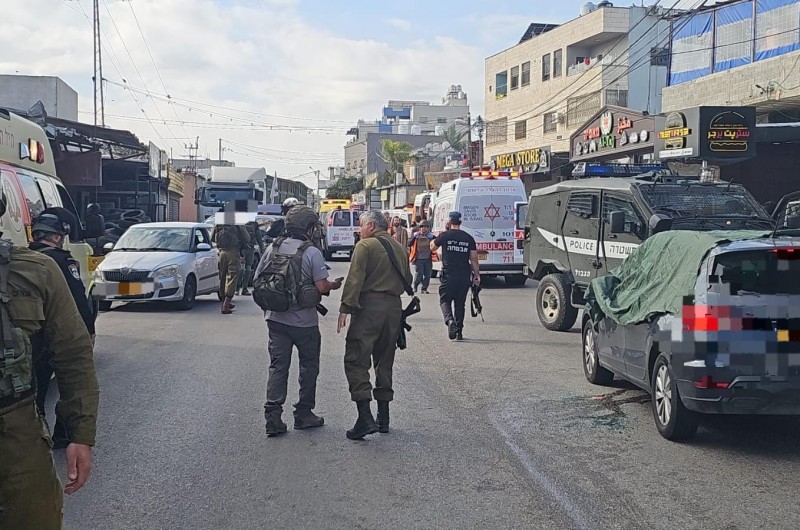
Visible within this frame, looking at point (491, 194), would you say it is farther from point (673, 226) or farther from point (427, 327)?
point (673, 226)

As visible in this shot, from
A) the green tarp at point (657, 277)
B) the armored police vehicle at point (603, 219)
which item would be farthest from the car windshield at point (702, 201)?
the green tarp at point (657, 277)

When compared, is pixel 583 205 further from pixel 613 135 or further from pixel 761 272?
pixel 613 135

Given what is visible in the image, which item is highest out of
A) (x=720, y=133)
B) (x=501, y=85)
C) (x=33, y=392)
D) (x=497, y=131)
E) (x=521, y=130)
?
(x=501, y=85)

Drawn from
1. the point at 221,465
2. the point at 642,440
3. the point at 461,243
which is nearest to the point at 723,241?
the point at 642,440

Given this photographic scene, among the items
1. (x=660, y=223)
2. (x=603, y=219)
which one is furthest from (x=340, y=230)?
(x=660, y=223)

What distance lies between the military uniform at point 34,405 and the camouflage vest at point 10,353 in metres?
0.02

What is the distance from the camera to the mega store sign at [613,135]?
24438 millimetres

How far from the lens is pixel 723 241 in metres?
6.60

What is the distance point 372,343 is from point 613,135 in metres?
21.2

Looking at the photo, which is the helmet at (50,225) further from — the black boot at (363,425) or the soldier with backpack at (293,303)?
the black boot at (363,425)

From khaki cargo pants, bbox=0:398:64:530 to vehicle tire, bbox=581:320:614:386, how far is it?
657 cm

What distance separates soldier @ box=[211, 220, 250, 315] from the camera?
15.2 m

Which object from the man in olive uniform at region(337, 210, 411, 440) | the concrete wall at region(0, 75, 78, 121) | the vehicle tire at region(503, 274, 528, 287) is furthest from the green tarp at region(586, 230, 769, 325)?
the concrete wall at region(0, 75, 78, 121)

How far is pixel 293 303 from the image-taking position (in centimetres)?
684
